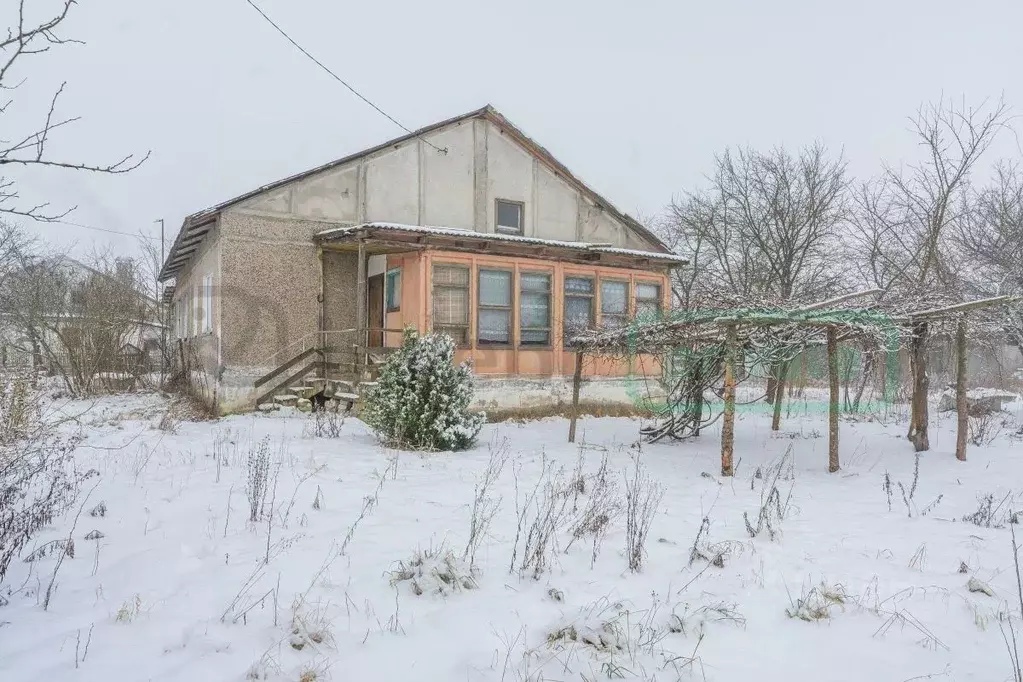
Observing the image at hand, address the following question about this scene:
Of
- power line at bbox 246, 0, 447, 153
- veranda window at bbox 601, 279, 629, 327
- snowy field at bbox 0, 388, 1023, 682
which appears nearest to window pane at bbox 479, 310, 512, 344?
veranda window at bbox 601, 279, 629, 327

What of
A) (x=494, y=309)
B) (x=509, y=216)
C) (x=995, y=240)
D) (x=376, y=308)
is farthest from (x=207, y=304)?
(x=995, y=240)

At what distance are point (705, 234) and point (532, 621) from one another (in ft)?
91.2

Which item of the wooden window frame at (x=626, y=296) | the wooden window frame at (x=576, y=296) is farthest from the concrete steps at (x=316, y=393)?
the wooden window frame at (x=626, y=296)

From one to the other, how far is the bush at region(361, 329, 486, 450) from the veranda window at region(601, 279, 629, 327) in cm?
615

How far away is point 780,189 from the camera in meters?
26.7

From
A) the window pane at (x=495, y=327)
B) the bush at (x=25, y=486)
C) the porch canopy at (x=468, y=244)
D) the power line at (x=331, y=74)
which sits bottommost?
the bush at (x=25, y=486)

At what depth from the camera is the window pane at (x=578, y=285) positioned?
14.2 metres

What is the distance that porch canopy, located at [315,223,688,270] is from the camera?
39.0ft

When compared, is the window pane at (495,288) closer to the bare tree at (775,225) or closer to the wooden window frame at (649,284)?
the wooden window frame at (649,284)

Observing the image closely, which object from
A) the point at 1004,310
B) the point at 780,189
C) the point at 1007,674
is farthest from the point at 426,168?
the point at 780,189

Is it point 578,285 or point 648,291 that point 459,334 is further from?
point 648,291

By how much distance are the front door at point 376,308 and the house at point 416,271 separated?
4cm

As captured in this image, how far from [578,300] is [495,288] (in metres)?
2.09

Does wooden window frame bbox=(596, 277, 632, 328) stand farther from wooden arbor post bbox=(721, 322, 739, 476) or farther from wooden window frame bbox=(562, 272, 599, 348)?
wooden arbor post bbox=(721, 322, 739, 476)
